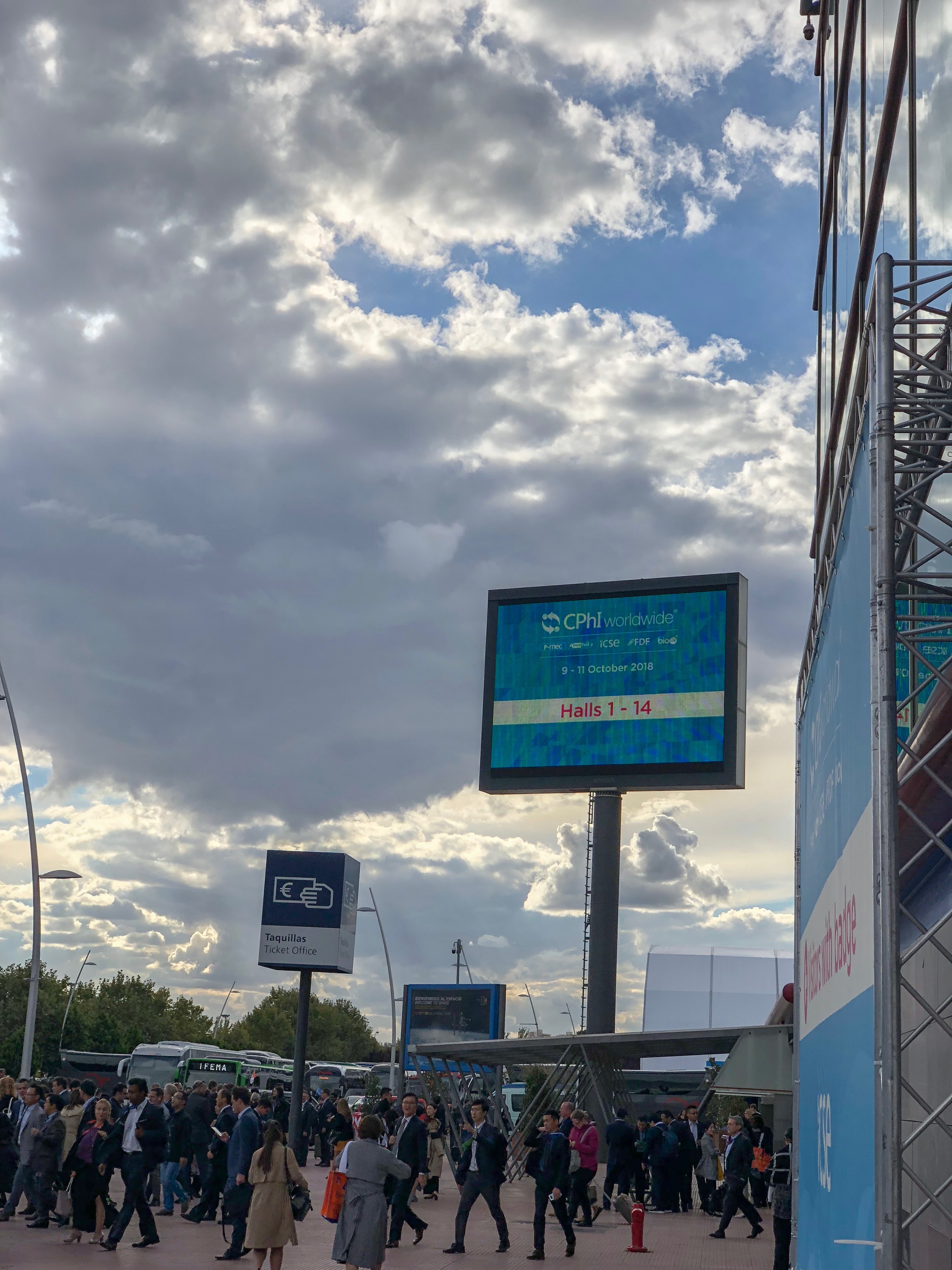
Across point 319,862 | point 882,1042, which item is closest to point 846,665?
point 882,1042

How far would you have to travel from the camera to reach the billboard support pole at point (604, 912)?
33344 millimetres

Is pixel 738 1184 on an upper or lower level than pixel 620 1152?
lower

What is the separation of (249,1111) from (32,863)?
17.3m

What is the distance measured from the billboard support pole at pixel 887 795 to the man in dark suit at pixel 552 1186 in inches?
447

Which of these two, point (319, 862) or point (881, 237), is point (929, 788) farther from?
point (319, 862)

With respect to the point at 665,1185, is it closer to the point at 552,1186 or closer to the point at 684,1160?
the point at 684,1160

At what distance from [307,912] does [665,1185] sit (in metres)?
15.9

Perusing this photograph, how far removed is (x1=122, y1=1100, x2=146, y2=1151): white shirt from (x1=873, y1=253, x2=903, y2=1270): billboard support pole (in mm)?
11708

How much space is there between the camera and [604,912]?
33688mm

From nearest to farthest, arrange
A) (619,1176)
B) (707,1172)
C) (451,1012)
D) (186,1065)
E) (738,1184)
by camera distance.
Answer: (738,1184) → (619,1176) → (707,1172) → (186,1065) → (451,1012)

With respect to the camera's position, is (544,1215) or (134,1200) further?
(544,1215)

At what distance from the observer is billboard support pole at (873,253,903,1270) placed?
5457 mm

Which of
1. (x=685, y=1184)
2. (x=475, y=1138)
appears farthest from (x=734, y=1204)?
(x=475, y=1138)

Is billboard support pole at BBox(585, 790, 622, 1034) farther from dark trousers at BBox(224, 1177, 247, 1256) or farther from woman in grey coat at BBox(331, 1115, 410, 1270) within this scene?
woman in grey coat at BBox(331, 1115, 410, 1270)
